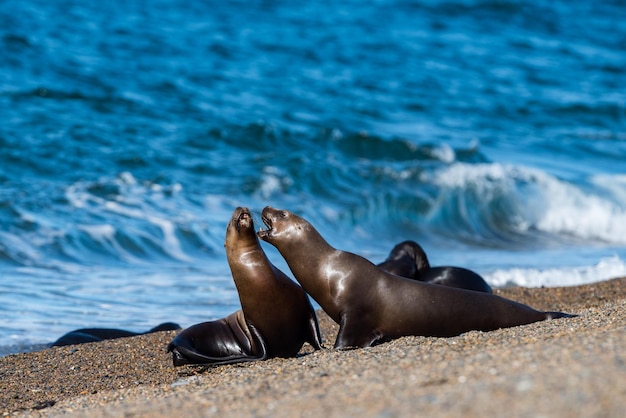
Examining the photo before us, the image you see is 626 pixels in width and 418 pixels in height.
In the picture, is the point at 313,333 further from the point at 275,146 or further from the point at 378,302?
the point at 275,146

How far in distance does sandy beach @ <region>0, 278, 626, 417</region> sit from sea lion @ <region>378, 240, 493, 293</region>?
1.74 m

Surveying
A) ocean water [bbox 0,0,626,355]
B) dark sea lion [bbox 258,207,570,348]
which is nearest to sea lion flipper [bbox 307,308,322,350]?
dark sea lion [bbox 258,207,570,348]

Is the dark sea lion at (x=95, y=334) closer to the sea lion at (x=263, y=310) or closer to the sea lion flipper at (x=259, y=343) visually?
the sea lion at (x=263, y=310)

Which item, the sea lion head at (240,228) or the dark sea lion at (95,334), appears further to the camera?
the dark sea lion at (95,334)

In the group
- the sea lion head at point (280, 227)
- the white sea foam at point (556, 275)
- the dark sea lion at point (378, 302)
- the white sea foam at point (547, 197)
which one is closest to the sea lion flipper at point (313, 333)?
the dark sea lion at point (378, 302)

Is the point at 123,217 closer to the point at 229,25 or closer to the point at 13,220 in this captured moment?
the point at 13,220

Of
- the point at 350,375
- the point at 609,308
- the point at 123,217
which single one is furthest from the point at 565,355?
the point at 123,217

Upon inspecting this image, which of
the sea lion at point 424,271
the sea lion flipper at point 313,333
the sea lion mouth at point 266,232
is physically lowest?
the sea lion at point 424,271

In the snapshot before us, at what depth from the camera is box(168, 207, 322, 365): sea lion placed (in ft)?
20.3

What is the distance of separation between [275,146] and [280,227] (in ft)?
32.5

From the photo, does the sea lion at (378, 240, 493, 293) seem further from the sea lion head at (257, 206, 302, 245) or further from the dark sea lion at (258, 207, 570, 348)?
the sea lion head at (257, 206, 302, 245)

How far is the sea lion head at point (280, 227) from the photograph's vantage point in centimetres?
648

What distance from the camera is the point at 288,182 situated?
1468 centimetres

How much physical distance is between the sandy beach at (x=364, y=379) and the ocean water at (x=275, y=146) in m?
1.28
